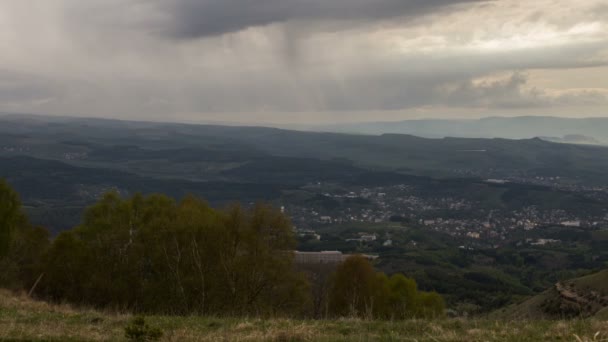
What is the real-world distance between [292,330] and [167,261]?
17.0 metres

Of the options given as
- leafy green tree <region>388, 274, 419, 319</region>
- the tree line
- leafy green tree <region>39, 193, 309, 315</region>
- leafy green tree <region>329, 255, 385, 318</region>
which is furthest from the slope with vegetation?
leafy green tree <region>39, 193, 309, 315</region>

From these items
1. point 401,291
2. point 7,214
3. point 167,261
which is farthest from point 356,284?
point 7,214

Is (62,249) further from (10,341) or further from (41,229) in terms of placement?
(10,341)

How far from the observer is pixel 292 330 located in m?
11.4

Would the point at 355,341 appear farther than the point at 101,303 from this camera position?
No

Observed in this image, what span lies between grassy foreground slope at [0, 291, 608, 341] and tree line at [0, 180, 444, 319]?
11.5 m

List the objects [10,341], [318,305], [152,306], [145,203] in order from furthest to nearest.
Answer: [318,305] < [145,203] < [152,306] < [10,341]

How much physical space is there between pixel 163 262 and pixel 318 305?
14045 millimetres

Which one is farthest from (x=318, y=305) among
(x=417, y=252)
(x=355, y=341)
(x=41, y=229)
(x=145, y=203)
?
(x=417, y=252)

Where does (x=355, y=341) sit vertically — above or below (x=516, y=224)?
above

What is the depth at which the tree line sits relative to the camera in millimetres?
27391

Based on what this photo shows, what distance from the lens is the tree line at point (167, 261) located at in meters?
27.4

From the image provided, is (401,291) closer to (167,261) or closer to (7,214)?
(167,261)

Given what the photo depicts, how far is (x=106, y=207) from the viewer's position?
33.4 m
